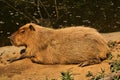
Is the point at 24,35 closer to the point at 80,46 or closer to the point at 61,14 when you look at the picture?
the point at 80,46

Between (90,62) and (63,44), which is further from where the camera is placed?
(63,44)

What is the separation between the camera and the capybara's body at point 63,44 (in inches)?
278

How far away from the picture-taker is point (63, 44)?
7.32 m

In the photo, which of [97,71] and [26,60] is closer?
[97,71]

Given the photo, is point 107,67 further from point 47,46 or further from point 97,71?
point 47,46

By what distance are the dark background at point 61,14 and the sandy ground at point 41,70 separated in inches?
111

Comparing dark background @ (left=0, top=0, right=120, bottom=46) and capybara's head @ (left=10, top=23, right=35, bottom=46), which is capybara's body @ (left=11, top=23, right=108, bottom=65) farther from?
dark background @ (left=0, top=0, right=120, bottom=46)

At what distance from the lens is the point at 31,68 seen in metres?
7.25

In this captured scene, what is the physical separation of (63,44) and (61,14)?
508 centimetres

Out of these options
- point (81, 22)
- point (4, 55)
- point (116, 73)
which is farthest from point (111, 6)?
point (116, 73)

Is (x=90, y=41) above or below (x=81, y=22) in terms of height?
above

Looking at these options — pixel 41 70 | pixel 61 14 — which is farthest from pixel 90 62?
pixel 61 14

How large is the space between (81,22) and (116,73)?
19.3 feet

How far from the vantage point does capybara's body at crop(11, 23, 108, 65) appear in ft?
23.1
